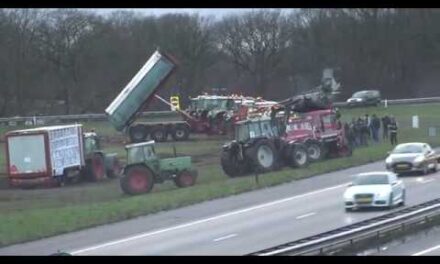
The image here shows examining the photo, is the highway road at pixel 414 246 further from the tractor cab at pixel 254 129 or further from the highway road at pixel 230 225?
the tractor cab at pixel 254 129

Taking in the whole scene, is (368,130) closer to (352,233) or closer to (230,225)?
(230,225)

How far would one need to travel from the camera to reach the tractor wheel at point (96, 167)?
3112 centimetres

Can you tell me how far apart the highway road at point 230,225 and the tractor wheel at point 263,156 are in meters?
3.00

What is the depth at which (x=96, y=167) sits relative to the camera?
31203mm

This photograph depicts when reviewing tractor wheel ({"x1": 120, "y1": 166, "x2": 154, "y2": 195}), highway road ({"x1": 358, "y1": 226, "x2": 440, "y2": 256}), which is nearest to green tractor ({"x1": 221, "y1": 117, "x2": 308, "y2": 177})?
tractor wheel ({"x1": 120, "y1": 166, "x2": 154, "y2": 195})

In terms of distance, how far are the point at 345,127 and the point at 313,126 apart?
319 centimetres

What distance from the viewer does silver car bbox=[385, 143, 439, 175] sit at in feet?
92.2

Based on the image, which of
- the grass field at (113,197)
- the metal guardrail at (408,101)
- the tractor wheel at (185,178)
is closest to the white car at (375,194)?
the grass field at (113,197)

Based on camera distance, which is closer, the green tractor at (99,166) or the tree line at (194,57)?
the green tractor at (99,166)

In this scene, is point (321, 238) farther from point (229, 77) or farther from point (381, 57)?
point (229, 77)

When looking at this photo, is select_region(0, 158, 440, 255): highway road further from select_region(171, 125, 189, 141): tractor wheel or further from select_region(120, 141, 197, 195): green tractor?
select_region(171, 125, 189, 141): tractor wheel

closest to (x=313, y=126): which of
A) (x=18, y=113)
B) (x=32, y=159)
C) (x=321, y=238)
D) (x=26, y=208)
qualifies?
(x=32, y=159)

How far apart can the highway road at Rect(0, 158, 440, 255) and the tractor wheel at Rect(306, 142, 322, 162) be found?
516 centimetres

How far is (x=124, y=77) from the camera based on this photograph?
5678cm
